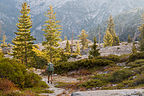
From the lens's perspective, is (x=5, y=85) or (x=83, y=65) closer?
(x=5, y=85)

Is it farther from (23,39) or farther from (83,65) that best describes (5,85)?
(23,39)

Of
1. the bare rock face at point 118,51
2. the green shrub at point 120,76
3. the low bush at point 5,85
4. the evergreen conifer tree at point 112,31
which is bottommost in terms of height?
the green shrub at point 120,76

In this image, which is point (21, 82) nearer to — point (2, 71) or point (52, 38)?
point (2, 71)

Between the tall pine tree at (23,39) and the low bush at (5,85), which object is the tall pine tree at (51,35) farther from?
the low bush at (5,85)

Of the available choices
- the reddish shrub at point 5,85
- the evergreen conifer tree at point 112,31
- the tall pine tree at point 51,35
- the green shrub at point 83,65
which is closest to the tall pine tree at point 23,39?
the tall pine tree at point 51,35

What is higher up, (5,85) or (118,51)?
(118,51)

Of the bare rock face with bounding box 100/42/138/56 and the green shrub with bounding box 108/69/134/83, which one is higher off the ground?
the bare rock face with bounding box 100/42/138/56

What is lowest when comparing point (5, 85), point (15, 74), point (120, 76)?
point (120, 76)

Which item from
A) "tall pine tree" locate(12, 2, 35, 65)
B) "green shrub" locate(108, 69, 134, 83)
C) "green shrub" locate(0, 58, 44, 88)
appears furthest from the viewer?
"tall pine tree" locate(12, 2, 35, 65)

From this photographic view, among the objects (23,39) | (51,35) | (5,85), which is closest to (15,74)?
(5,85)

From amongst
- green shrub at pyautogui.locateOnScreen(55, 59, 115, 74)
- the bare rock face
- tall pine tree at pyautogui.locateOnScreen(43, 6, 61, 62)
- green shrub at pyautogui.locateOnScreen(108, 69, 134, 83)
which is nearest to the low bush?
green shrub at pyautogui.locateOnScreen(108, 69, 134, 83)

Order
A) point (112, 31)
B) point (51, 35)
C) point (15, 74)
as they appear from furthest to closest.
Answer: point (112, 31)
point (51, 35)
point (15, 74)

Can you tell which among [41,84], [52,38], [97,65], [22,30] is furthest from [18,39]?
[41,84]

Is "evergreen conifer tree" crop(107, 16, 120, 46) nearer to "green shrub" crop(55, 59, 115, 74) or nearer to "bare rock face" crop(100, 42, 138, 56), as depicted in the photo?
"bare rock face" crop(100, 42, 138, 56)
